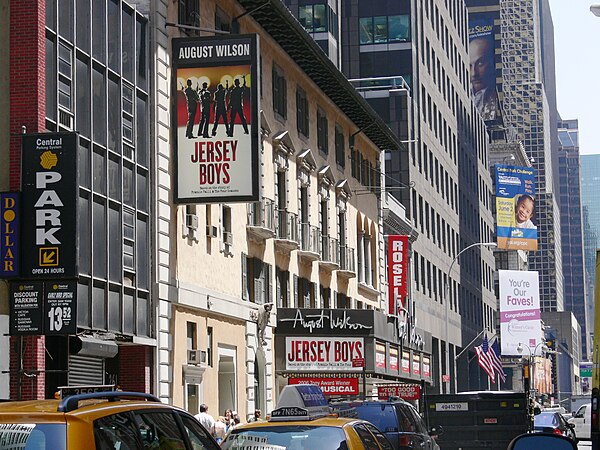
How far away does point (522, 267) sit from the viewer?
156625 millimetres

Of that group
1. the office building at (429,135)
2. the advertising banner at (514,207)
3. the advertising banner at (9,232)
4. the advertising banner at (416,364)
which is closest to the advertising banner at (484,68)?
the advertising banner at (514,207)

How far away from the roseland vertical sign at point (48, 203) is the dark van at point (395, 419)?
6.04 metres

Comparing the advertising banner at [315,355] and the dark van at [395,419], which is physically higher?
the advertising banner at [315,355]

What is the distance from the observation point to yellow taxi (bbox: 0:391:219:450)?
773cm

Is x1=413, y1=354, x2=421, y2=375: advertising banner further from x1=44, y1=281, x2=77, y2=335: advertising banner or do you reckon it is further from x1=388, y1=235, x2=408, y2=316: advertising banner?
x1=44, y1=281, x2=77, y2=335: advertising banner

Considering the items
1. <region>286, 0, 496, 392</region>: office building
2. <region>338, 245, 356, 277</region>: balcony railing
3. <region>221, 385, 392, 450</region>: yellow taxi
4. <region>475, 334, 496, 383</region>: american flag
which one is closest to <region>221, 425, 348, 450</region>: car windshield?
<region>221, 385, 392, 450</region>: yellow taxi

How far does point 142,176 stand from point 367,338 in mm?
15026

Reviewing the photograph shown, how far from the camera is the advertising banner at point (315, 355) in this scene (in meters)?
41.5

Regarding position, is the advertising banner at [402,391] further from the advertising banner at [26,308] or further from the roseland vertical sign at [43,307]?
the advertising banner at [26,308]

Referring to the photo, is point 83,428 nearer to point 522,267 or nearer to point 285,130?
point 285,130

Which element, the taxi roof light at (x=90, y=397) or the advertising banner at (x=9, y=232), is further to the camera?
the advertising banner at (x=9, y=232)

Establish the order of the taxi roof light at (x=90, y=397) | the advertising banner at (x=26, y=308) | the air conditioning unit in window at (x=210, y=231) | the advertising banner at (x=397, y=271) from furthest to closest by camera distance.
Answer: the advertising banner at (x=397, y=271), the air conditioning unit in window at (x=210, y=231), the advertising banner at (x=26, y=308), the taxi roof light at (x=90, y=397)

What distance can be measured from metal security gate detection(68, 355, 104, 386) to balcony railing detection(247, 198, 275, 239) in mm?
10368

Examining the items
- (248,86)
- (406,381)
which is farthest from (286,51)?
(406,381)
